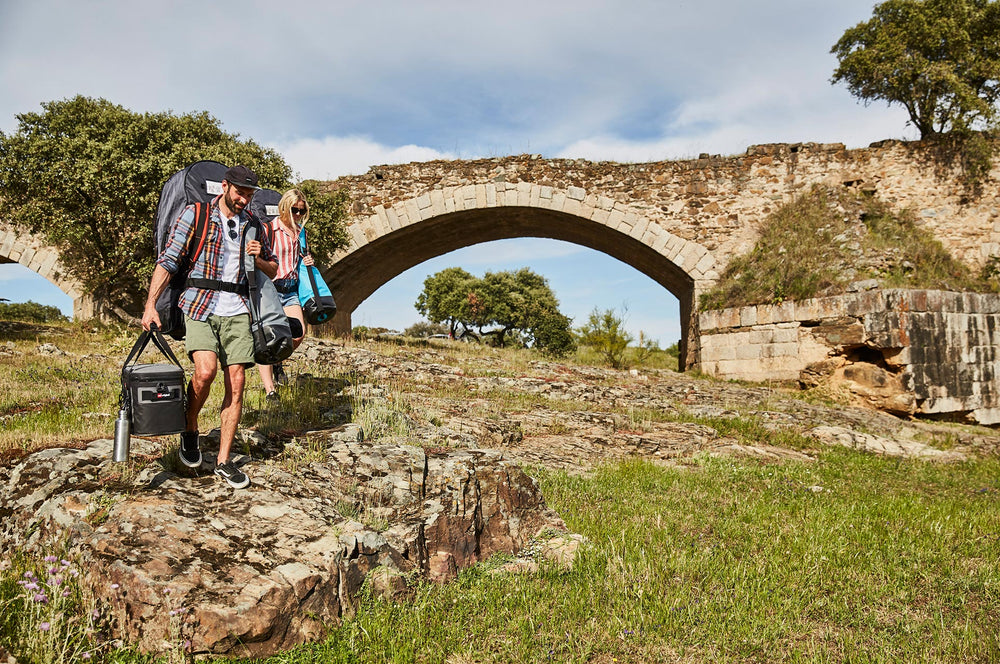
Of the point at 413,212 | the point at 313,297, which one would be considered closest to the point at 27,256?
the point at 413,212

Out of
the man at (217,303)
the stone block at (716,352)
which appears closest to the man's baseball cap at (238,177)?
the man at (217,303)

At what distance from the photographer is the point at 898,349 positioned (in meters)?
10.2

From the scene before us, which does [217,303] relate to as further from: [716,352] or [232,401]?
[716,352]

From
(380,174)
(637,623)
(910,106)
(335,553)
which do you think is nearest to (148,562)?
(335,553)

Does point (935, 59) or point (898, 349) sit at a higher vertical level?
point (935, 59)

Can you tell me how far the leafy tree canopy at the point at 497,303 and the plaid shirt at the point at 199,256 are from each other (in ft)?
106

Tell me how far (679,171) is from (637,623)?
12831mm

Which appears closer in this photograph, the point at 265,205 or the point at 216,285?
the point at 216,285

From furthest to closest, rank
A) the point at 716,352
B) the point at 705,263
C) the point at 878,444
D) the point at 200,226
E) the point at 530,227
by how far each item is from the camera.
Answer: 1. the point at 530,227
2. the point at 705,263
3. the point at 716,352
4. the point at 878,444
5. the point at 200,226

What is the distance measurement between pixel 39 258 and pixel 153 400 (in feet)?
47.7

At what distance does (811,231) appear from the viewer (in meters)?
12.5

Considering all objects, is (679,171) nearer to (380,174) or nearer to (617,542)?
(380,174)

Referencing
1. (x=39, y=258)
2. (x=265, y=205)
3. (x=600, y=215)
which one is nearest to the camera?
(x=265, y=205)

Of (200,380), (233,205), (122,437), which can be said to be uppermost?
(233,205)
